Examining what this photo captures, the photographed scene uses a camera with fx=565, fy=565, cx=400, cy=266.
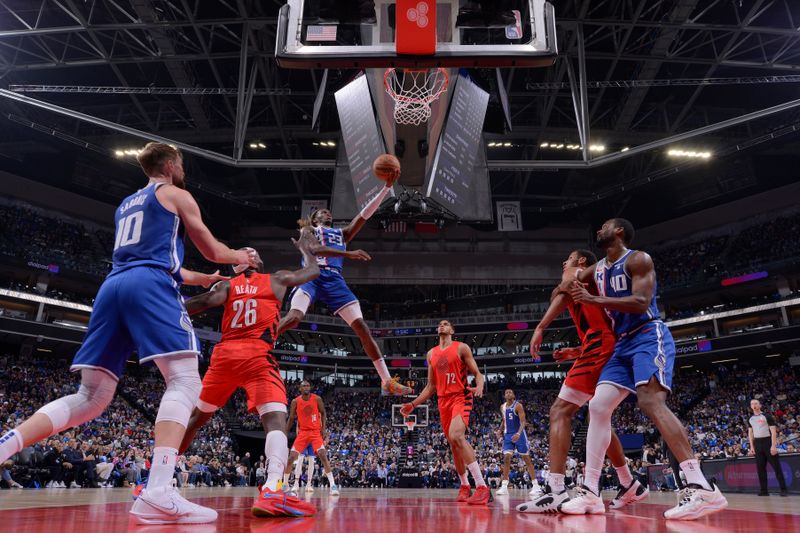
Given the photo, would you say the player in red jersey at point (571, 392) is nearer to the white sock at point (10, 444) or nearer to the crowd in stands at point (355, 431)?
the white sock at point (10, 444)

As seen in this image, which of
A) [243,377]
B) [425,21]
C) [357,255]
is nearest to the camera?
[243,377]

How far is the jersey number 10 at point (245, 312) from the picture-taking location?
4594 mm

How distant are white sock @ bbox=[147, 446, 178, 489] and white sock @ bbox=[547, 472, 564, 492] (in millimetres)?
3027

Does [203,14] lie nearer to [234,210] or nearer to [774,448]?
[234,210]

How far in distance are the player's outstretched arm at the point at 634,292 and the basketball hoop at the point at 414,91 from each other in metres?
8.00

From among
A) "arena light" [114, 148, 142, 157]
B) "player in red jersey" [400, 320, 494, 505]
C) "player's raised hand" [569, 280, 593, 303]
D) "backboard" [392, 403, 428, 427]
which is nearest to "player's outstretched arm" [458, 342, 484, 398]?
"player in red jersey" [400, 320, 494, 505]

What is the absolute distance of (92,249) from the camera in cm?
3216

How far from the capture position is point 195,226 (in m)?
3.32

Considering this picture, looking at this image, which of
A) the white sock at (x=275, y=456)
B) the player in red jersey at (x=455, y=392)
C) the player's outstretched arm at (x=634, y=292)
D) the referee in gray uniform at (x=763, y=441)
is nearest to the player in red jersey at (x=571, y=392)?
the player's outstretched arm at (x=634, y=292)

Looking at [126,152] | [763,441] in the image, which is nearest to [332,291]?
[763,441]

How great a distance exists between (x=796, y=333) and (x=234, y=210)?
30193 millimetres

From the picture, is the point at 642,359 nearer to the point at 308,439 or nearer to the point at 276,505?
the point at 276,505

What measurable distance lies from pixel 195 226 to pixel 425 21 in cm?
400

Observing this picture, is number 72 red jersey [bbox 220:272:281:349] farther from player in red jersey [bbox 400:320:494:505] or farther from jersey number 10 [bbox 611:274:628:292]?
jersey number 10 [bbox 611:274:628:292]
